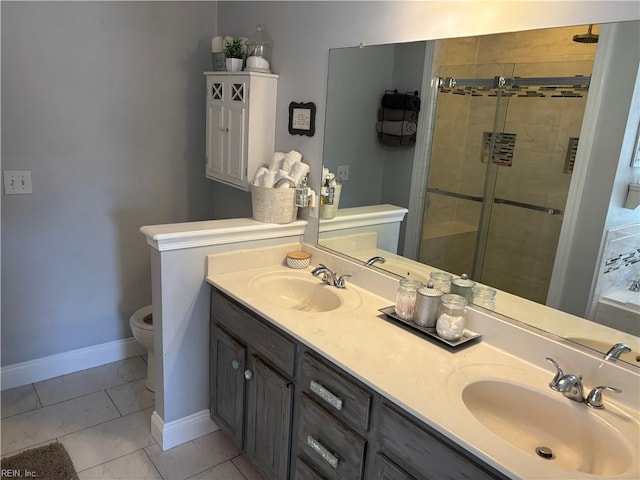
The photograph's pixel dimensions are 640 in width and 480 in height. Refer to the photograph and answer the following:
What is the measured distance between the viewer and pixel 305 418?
5.14 feet

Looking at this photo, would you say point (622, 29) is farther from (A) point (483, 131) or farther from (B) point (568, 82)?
(A) point (483, 131)

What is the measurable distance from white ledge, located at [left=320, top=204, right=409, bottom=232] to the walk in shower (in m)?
0.16

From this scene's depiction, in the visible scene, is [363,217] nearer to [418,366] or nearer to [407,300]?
[407,300]

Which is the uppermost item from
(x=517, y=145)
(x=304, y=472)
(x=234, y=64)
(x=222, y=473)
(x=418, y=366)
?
(x=234, y=64)

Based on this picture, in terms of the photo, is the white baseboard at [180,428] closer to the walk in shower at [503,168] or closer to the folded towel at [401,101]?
the walk in shower at [503,168]

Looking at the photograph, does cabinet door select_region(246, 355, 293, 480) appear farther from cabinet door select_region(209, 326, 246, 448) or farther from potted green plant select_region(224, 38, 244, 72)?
potted green plant select_region(224, 38, 244, 72)

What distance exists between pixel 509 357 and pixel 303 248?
113 cm

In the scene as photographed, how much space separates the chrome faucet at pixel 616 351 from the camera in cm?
126

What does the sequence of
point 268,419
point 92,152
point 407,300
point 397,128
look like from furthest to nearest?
point 92,152, point 397,128, point 268,419, point 407,300

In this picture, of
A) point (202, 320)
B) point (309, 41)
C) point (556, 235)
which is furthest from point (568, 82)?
point (202, 320)

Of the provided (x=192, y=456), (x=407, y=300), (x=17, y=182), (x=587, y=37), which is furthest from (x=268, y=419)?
(x=17, y=182)

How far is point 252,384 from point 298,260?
24.1 inches

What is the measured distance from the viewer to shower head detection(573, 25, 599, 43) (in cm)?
129

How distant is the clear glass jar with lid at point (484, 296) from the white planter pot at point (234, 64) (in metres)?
1.61
